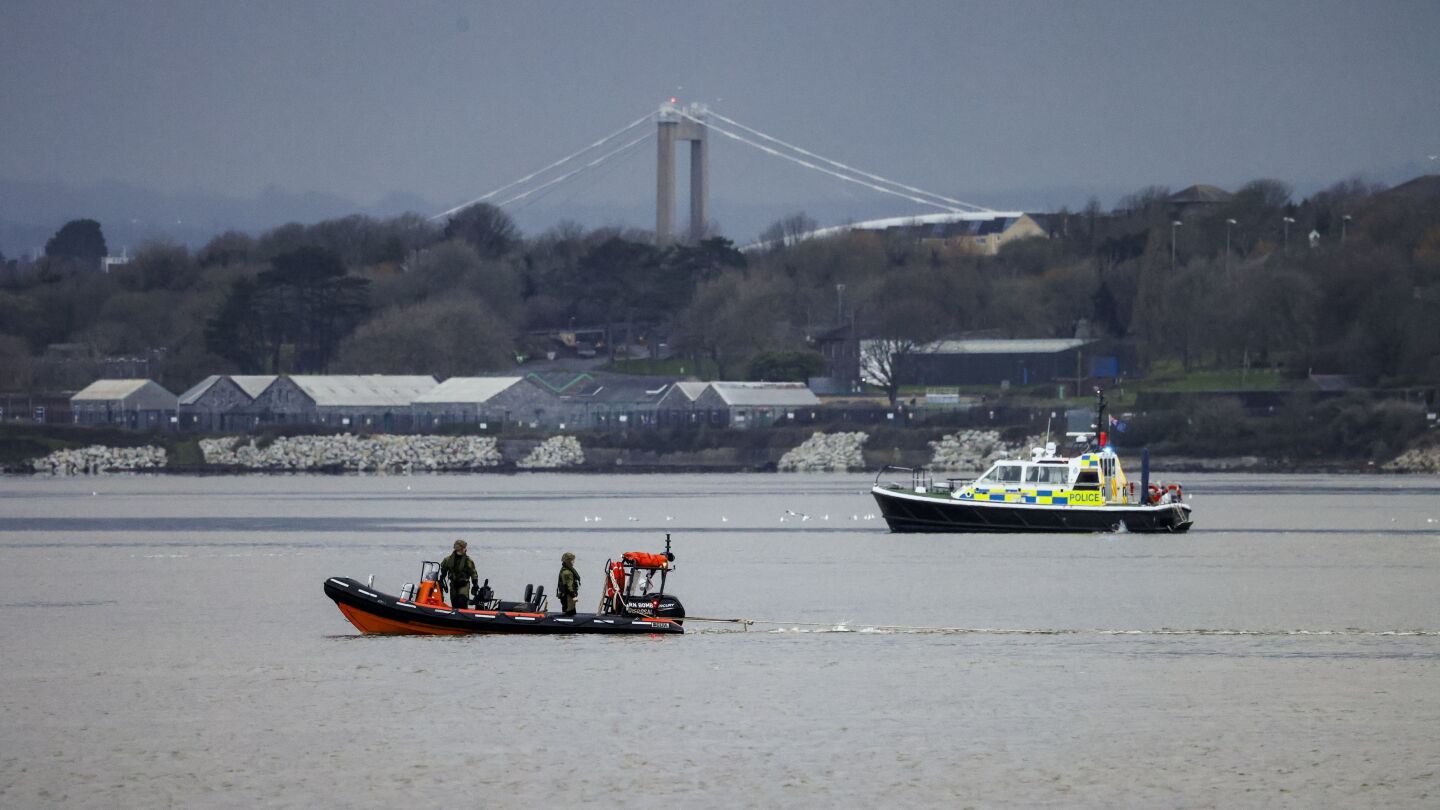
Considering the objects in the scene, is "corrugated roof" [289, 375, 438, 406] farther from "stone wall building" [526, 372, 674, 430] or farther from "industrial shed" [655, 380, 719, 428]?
"industrial shed" [655, 380, 719, 428]

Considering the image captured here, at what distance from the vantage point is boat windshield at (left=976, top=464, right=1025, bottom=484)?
198ft

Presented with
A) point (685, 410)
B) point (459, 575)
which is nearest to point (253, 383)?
point (685, 410)

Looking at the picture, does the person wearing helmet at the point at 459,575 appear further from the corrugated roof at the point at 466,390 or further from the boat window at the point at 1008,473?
the corrugated roof at the point at 466,390

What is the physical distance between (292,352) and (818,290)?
47826 mm

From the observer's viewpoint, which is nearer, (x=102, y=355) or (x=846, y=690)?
(x=846, y=690)

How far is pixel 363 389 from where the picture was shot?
161000mm

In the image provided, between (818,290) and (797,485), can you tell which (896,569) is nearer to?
(797,485)

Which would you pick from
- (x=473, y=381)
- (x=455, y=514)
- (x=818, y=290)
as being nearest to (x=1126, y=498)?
(x=455, y=514)

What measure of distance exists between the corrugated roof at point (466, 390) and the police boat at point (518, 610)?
395ft

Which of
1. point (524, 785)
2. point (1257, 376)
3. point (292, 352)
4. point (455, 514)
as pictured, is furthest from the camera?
point (292, 352)

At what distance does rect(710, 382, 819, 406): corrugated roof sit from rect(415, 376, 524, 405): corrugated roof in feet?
56.4

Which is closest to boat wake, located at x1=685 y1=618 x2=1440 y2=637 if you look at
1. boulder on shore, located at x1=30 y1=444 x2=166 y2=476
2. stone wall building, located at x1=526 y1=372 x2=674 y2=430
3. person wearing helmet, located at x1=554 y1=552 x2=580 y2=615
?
person wearing helmet, located at x1=554 y1=552 x2=580 y2=615

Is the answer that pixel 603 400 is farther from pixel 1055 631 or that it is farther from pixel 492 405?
pixel 1055 631

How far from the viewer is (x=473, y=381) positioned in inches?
6270
